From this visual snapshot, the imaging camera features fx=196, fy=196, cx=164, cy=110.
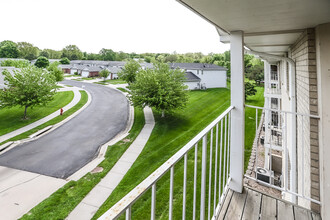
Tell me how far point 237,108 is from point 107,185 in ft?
22.0

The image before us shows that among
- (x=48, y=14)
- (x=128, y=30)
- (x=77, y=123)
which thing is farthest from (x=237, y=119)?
(x=128, y=30)

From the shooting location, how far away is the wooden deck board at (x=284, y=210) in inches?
72.4

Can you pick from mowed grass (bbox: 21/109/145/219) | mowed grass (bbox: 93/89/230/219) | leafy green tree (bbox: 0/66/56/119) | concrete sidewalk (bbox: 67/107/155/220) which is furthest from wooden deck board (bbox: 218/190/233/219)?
leafy green tree (bbox: 0/66/56/119)

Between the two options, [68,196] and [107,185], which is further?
[107,185]

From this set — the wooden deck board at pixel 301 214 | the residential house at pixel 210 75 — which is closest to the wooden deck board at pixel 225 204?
the wooden deck board at pixel 301 214

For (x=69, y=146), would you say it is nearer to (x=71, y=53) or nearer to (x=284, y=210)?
(x=284, y=210)

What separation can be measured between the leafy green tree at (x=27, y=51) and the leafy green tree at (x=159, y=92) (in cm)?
6167

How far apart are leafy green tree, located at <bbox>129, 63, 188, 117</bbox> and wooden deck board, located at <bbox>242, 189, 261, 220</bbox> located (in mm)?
12216

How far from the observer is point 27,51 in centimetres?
6078

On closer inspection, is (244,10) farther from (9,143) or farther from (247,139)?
(9,143)

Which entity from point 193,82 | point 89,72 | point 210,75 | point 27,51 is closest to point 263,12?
point 193,82

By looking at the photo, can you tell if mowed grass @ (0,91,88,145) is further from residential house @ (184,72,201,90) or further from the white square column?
residential house @ (184,72,201,90)

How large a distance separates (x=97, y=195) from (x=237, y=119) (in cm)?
640

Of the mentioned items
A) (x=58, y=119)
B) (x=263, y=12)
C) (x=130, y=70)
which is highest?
(x=130, y=70)
